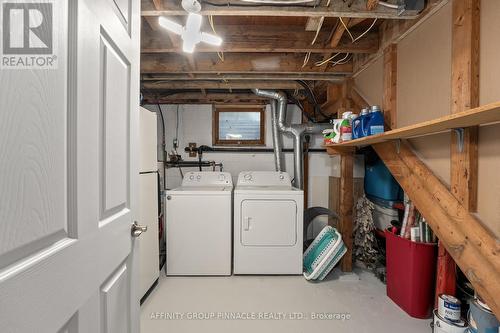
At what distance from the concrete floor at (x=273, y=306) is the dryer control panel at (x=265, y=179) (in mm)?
1056

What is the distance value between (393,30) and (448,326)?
6.79 feet

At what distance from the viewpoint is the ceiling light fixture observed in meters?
1.32

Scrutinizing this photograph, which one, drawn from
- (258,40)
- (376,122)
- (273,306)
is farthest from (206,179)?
(376,122)

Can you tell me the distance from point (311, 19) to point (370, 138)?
36.9 inches

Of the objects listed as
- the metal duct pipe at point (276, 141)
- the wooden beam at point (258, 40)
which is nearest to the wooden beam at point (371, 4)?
the wooden beam at point (258, 40)

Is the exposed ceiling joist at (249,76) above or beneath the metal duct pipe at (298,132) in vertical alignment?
above

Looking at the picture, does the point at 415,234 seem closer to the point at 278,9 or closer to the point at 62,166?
the point at 278,9

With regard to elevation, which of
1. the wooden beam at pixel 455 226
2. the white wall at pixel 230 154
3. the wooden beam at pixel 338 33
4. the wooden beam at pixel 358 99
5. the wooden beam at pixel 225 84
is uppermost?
the wooden beam at pixel 338 33

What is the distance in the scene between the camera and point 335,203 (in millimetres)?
3082

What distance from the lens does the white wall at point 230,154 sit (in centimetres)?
337

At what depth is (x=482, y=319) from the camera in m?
1.32

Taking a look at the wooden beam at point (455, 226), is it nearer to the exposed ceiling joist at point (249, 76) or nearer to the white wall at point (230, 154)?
the exposed ceiling joist at point (249, 76)

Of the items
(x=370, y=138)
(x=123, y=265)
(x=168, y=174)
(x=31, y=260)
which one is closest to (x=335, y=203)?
(x=370, y=138)

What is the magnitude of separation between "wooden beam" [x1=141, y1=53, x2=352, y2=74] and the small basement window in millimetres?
1083
